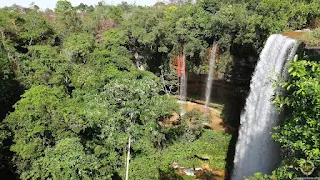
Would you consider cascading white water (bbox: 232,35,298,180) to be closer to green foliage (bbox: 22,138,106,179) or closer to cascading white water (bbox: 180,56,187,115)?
cascading white water (bbox: 180,56,187,115)

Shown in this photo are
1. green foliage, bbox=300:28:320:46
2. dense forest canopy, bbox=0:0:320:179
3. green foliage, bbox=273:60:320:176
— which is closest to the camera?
green foliage, bbox=273:60:320:176

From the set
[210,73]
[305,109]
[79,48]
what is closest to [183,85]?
[210,73]

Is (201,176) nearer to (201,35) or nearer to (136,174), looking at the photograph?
(136,174)

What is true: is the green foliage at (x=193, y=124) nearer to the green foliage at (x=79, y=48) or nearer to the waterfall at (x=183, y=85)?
the waterfall at (x=183, y=85)

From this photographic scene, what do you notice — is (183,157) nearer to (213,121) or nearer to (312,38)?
(213,121)

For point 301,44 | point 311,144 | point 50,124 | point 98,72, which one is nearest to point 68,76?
point 98,72

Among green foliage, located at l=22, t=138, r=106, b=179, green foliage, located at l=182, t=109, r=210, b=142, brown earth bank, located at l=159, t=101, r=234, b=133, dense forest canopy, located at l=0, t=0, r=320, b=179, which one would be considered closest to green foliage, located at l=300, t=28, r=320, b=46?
dense forest canopy, located at l=0, t=0, r=320, b=179
